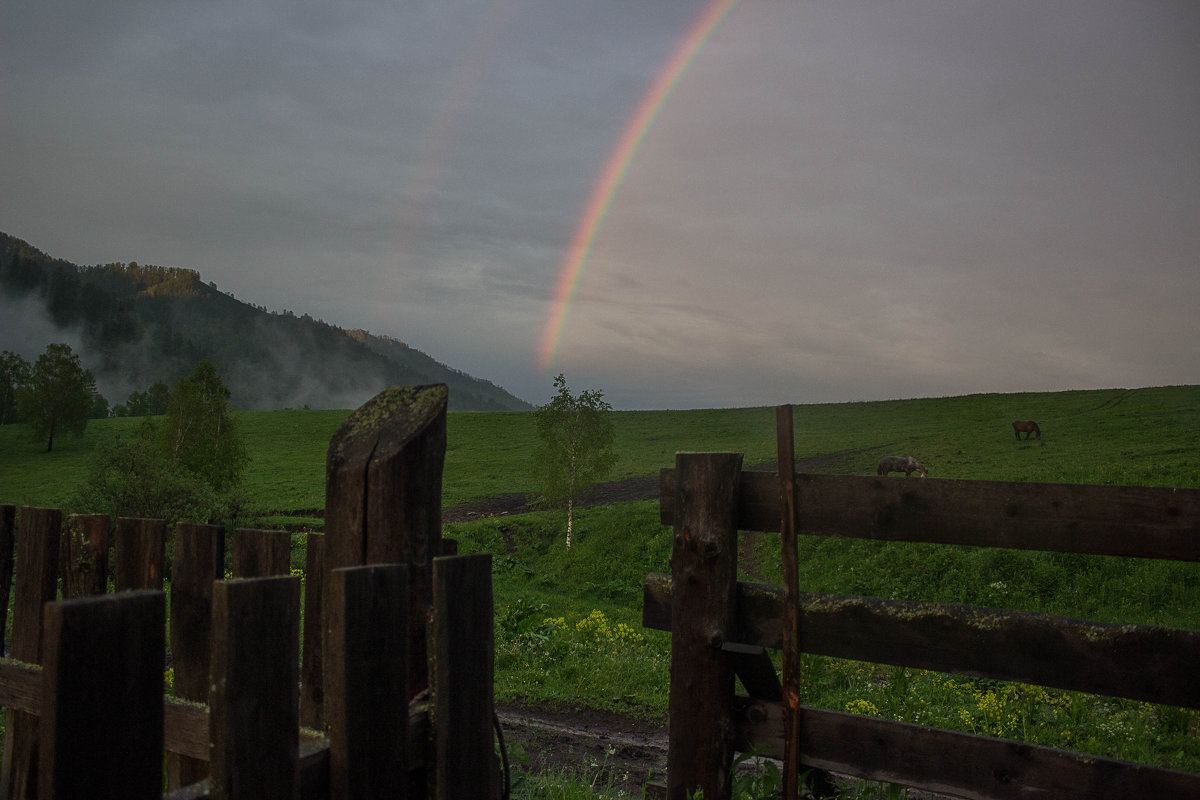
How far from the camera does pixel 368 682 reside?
6.28 ft

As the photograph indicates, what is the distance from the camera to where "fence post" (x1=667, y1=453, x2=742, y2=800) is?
3.27 metres

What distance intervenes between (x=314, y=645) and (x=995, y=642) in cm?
246

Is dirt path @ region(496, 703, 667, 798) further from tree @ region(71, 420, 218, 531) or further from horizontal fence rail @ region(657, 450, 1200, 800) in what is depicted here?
tree @ region(71, 420, 218, 531)

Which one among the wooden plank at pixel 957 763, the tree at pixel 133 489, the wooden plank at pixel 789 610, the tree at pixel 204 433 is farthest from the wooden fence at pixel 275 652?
the tree at pixel 204 433

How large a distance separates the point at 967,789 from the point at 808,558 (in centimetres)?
1547

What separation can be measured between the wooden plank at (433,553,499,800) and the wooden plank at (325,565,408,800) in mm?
120

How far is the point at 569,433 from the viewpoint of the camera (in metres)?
26.4

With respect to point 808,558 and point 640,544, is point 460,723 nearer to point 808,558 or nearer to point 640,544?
point 808,558

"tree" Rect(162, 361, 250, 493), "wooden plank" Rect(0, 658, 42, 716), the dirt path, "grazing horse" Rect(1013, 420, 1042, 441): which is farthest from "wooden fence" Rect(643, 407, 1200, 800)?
"grazing horse" Rect(1013, 420, 1042, 441)

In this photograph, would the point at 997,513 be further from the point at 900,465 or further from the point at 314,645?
the point at 900,465

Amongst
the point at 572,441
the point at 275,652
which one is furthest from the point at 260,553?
the point at 572,441

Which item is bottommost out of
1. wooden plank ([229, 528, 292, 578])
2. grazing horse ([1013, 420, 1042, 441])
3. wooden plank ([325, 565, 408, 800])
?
wooden plank ([325, 565, 408, 800])

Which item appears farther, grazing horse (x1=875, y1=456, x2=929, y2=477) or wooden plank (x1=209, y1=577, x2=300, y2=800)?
grazing horse (x1=875, y1=456, x2=929, y2=477)

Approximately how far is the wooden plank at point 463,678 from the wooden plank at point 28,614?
169 centimetres
